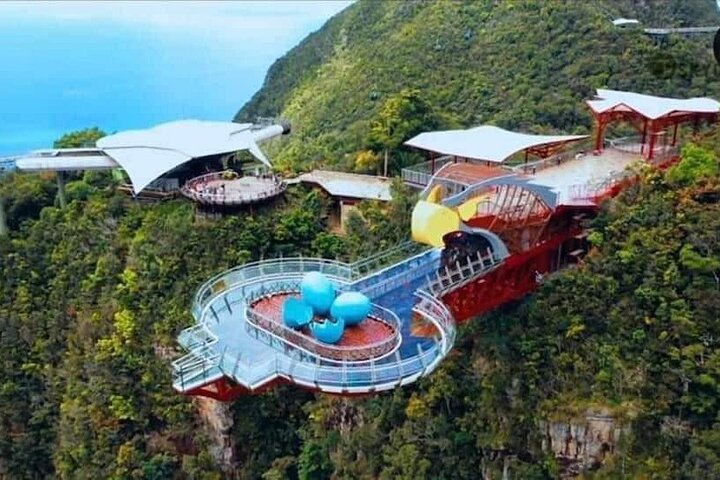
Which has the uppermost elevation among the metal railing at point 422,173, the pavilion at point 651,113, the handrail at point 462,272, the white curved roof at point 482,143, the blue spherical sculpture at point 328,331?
the pavilion at point 651,113

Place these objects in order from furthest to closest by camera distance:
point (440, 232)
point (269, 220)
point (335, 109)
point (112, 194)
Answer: point (335, 109) < point (112, 194) < point (269, 220) < point (440, 232)

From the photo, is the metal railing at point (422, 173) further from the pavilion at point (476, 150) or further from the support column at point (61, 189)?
the support column at point (61, 189)

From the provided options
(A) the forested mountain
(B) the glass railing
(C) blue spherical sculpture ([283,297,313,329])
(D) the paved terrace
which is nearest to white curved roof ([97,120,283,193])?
(A) the forested mountain

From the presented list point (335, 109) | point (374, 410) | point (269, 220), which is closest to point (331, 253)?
point (269, 220)

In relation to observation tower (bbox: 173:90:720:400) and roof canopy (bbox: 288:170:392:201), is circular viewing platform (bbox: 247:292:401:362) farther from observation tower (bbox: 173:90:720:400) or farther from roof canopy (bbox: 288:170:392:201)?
roof canopy (bbox: 288:170:392:201)

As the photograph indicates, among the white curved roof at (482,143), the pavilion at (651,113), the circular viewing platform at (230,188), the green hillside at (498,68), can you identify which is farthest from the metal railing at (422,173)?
the pavilion at (651,113)

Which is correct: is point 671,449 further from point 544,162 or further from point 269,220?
point 269,220
